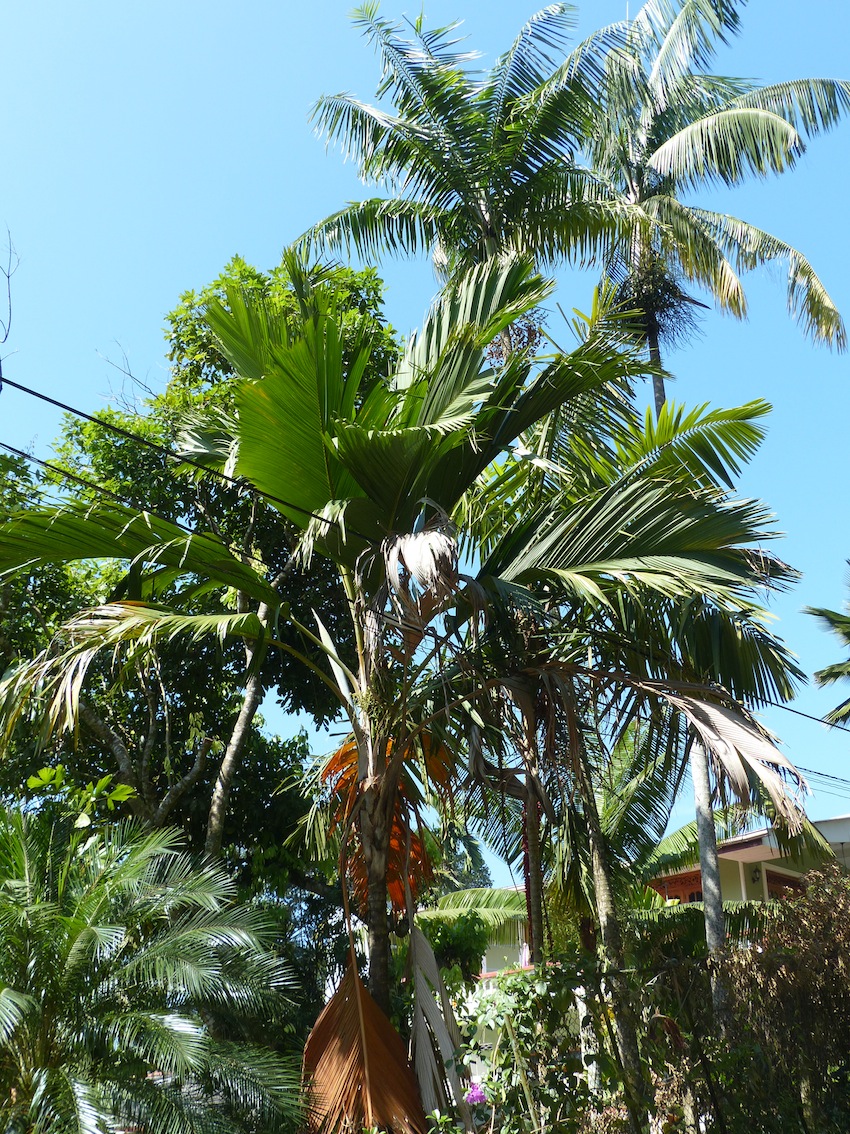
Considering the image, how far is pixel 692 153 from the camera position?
1480 centimetres

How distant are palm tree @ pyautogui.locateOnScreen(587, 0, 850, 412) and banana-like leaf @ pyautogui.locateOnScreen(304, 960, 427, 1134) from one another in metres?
10.2

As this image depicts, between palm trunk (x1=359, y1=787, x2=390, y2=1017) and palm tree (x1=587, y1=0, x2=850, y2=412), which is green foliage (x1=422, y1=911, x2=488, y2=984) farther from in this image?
palm tree (x1=587, y1=0, x2=850, y2=412)

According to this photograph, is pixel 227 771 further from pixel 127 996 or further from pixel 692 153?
pixel 692 153

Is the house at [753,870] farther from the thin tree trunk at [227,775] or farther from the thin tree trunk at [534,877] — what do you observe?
the thin tree trunk at [534,877]

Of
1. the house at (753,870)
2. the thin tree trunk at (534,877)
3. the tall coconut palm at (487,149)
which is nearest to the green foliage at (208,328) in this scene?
the tall coconut palm at (487,149)

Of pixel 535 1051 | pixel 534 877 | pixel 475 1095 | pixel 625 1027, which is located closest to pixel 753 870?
pixel 534 877

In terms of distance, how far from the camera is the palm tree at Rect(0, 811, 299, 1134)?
4516 millimetres

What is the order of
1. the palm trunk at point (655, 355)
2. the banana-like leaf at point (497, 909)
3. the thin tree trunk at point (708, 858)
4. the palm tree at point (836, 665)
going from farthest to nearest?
the palm tree at point (836, 665) → the banana-like leaf at point (497, 909) → the palm trunk at point (655, 355) → the thin tree trunk at point (708, 858)

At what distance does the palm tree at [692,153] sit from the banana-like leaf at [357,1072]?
10.2 meters

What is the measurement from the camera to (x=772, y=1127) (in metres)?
5.26

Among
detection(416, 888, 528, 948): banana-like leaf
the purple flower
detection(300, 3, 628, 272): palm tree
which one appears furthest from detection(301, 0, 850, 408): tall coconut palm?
detection(416, 888, 528, 948): banana-like leaf

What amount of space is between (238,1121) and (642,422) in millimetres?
4732

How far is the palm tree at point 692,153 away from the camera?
13828 millimetres

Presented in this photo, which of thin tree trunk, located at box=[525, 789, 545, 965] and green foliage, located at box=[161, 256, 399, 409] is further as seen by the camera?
green foliage, located at box=[161, 256, 399, 409]
